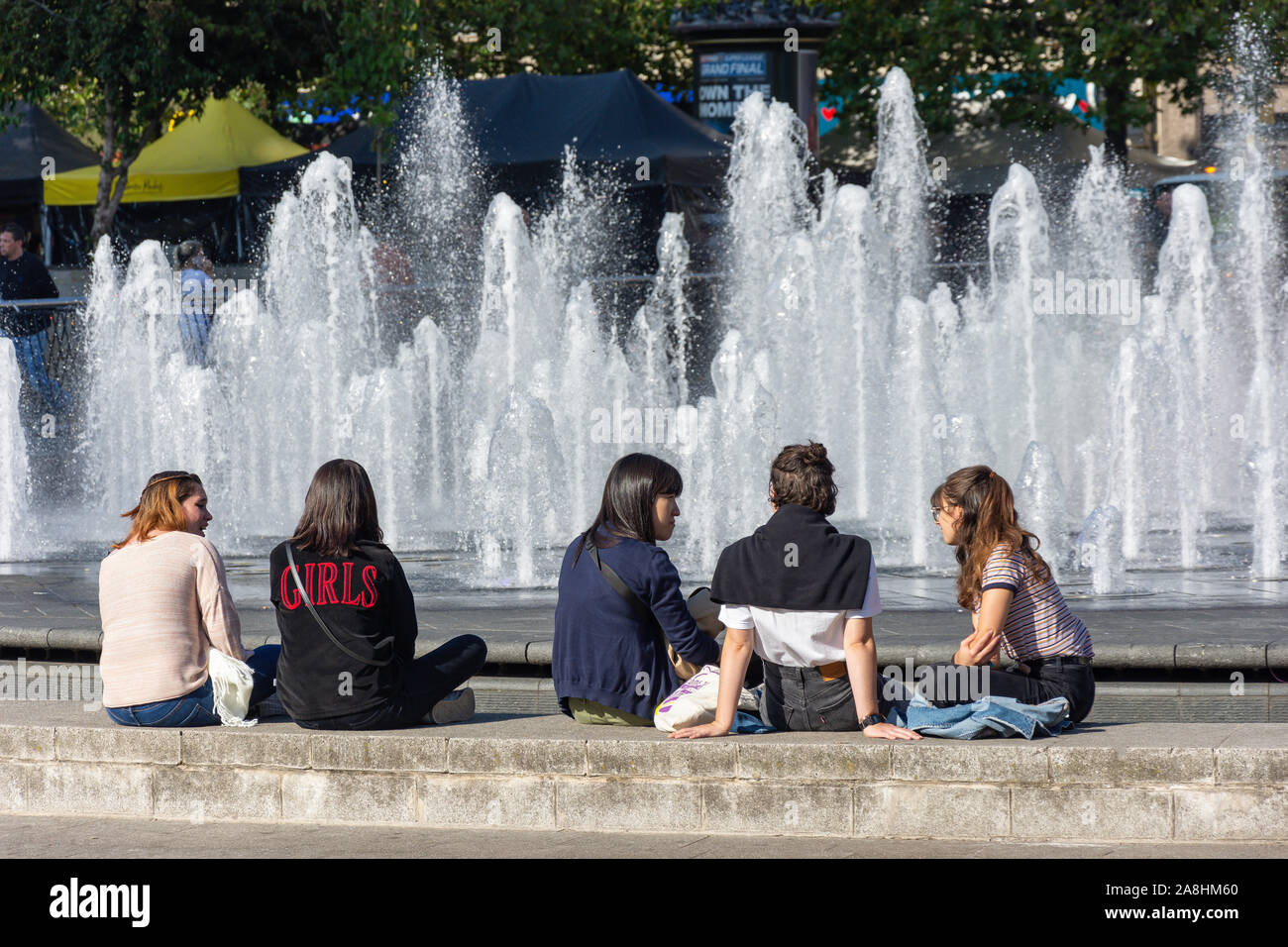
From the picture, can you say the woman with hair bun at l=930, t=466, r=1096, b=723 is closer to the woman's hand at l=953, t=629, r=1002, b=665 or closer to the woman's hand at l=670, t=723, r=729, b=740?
the woman's hand at l=953, t=629, r=1002, b=665

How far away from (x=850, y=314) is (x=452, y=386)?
3438mm

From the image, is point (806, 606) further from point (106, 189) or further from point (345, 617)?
point (106, 189)

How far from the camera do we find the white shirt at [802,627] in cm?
504

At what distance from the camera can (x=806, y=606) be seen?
504 centimetres

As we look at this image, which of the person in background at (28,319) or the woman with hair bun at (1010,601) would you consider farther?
the person in background at (28,319)

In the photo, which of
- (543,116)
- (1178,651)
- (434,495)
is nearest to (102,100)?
(543,116)

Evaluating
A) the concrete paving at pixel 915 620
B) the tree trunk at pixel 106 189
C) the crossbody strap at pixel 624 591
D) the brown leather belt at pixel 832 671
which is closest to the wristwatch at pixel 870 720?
the brown leather belt at pixel 832 671

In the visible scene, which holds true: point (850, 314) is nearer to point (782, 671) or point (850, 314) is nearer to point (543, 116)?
point (543, 116)

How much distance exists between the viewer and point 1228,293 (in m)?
17.0

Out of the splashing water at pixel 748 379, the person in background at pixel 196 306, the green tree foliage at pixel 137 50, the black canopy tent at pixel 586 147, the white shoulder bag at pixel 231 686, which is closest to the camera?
the white shoulder bag at pixel 231 686

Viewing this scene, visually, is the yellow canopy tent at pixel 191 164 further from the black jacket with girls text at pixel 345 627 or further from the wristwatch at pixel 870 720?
the wristwatch at pixel 870 720

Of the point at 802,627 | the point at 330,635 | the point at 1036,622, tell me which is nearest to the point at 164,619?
the point at 330,635

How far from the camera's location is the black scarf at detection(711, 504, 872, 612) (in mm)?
5008

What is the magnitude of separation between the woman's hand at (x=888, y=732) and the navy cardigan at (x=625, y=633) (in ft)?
1.94
